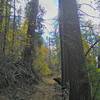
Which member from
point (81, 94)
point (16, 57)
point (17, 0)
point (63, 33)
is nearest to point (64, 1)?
point (63, 33)

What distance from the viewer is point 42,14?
19.8 metres

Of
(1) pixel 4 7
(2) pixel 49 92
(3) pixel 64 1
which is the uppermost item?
(1) pixel 4 7

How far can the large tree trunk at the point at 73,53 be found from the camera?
18.9 feet

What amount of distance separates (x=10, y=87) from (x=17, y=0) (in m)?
5.44

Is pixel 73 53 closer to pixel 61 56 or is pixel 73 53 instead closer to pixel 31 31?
pixel 61 56

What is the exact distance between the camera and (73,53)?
19.3 ft

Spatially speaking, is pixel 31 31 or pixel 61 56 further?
pixel 31 31

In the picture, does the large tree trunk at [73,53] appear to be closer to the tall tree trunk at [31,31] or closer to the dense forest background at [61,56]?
the dense forest background at [61,56]

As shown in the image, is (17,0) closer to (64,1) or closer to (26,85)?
(26,85)

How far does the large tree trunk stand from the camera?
18.9 ft

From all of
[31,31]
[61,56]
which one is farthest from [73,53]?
[31,31]

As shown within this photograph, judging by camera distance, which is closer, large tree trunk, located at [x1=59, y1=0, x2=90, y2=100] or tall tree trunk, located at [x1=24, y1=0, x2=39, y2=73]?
large tree trunk, located at [x1=59, y1=0, x2=90, y2=100]

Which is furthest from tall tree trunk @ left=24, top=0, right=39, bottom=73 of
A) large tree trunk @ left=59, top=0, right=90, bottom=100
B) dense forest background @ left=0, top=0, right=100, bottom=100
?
large tree trunk @ left=59, top=0, right=90, bottom=100

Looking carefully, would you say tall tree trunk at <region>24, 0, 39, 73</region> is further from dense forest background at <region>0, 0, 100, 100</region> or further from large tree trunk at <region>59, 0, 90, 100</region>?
large tree trunk at <region>59, 0, 90, 100</region>
